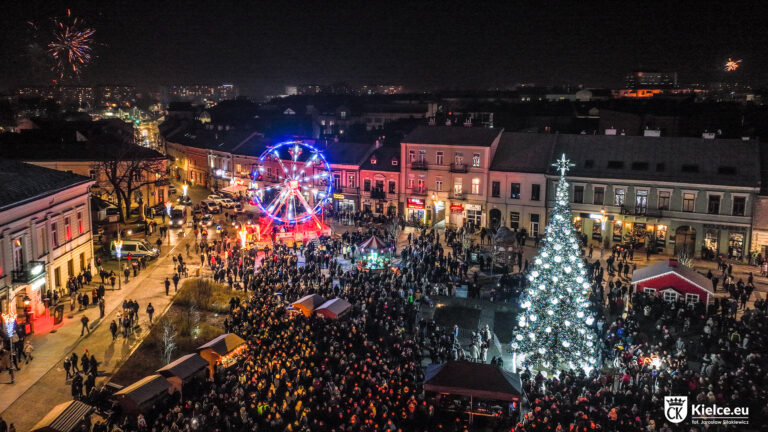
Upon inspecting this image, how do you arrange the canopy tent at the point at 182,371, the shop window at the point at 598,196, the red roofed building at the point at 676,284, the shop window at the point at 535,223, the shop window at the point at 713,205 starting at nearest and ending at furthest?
the canopy tent at the point at 182,371
the red roofed building at the point at 676,284
the shop window at the point at 713,205
the shop window at the point at 598,196
the shop window at the point at 535,223

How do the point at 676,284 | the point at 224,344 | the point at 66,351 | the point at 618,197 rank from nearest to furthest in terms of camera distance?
1. the point at 224,344
2. the point at 66,351
3. the point at 676,284
4. the point at 618,197

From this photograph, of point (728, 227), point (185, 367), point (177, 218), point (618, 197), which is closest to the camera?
point (185, 367)

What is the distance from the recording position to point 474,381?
18.3 m

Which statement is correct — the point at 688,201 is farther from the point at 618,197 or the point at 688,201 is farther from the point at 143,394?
the point at 143,394

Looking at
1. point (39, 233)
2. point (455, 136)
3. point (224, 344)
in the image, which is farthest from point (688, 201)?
point (39, 233)

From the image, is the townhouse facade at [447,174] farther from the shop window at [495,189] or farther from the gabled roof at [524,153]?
the gabled roof at [524,153]

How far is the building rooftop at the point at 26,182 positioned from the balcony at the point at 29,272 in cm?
293

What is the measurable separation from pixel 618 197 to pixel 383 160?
19304mm

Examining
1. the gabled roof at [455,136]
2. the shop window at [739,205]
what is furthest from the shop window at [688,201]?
the gabled roof at [455,136]

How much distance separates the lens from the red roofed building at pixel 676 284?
26.3 metres

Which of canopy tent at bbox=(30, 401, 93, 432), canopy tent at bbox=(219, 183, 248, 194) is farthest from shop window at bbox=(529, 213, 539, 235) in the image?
canopy tent at bbox=(30, 401, 93, 432)

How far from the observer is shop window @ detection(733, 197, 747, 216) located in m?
35.1

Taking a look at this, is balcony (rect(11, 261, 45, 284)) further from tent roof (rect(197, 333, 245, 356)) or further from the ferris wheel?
the ferris wheel

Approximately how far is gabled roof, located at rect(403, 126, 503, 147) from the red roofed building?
1883 centimetres
